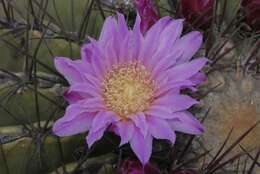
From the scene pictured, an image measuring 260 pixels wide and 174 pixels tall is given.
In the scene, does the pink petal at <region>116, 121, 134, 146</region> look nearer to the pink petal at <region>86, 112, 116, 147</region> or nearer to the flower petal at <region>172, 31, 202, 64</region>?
the pink petal at <region>86, 112, 116, 147</region>

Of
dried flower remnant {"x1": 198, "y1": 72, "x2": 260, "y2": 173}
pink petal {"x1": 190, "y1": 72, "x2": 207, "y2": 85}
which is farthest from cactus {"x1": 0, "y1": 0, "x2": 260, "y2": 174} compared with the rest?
pink petal {"x1": 190, "y1": 72, "x2": 207, "y2": 85}

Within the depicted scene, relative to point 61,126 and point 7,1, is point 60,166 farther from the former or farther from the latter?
point 7,1

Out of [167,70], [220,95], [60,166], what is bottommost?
[60,166]

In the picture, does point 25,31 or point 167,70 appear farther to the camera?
point 25,31

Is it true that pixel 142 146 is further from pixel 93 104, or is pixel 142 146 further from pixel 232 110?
pixel 232 110

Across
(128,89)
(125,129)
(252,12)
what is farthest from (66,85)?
(252,12)

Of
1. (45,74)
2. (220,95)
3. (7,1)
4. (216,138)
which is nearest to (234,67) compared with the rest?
(220,95)
